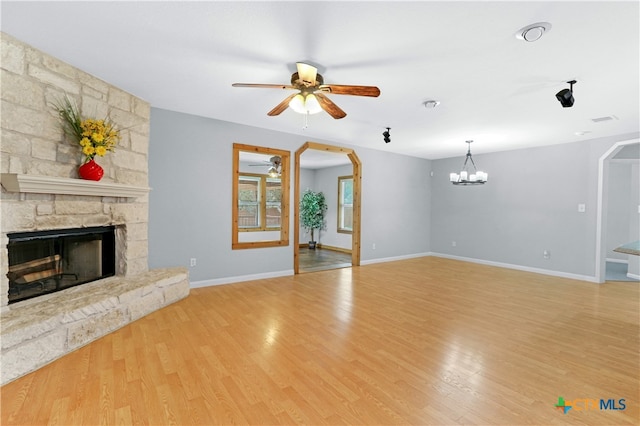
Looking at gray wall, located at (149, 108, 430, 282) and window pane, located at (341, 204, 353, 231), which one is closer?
gray wall, located at (149, 108, 430, 282)

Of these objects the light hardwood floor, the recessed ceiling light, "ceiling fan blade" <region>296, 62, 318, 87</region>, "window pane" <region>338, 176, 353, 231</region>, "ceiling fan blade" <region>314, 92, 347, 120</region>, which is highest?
the recessed ceiling light

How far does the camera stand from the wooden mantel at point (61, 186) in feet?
7.73

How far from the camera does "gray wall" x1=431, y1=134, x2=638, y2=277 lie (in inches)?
214

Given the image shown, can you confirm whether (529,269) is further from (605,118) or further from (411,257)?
(605,118)

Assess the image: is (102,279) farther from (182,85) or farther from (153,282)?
(182,85)

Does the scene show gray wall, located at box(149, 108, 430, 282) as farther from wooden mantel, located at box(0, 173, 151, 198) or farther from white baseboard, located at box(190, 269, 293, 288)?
wooden mantel, located at box(0, 173, 151, 198)

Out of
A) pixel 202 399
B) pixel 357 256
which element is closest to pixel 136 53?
pixel 202 399

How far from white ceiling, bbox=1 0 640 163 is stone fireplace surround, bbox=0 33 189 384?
227 mm

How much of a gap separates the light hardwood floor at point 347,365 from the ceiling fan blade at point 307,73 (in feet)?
7.82

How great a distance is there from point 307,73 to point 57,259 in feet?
9.89

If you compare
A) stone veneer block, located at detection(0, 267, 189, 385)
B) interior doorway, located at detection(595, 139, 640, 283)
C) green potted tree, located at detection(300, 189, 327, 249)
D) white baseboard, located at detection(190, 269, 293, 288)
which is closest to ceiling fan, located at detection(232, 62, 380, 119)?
stone veneer block, located at detection(0, 267, 189, 385)

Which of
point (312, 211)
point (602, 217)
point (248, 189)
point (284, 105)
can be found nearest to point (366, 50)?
point (284, 105)

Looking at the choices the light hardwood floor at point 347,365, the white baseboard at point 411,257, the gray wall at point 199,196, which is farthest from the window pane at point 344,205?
the light hardwood floor at point 347,365

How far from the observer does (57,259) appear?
116 inches
